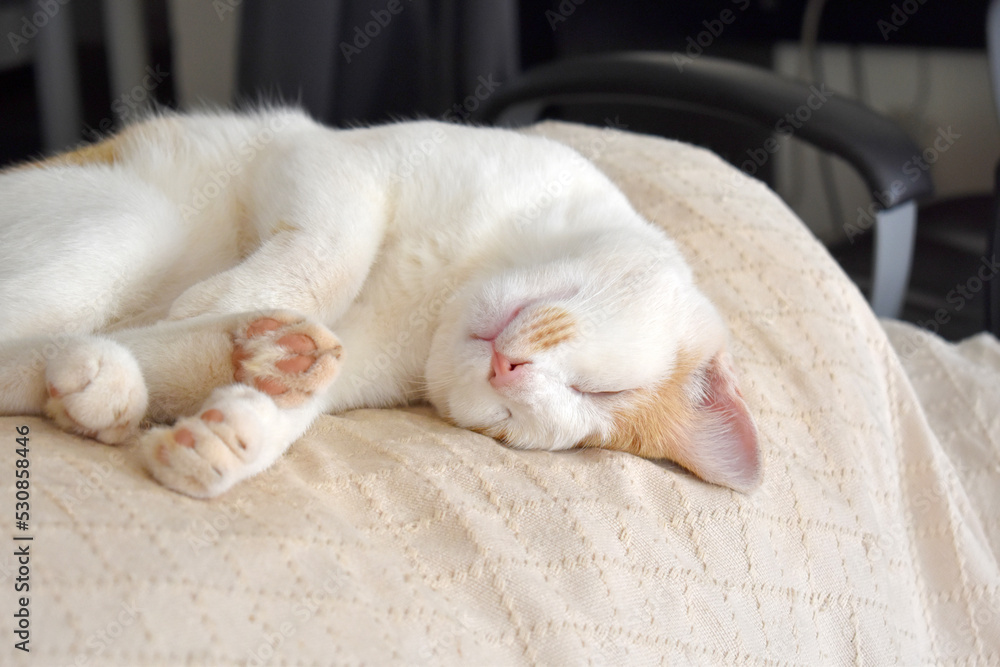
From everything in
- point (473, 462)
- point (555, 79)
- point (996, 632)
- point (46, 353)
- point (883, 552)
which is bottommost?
point (996, 632)

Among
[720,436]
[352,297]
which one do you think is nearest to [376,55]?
[352,297]

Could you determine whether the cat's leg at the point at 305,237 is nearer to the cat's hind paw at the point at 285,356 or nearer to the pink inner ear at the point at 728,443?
the cat's hind paw at the point at 285,356

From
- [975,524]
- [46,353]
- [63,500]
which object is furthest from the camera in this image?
[975,524]

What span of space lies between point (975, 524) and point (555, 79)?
3.87 ft

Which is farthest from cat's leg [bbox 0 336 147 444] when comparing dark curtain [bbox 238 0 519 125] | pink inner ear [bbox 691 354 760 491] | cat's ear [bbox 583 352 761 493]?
dark curtain [bbox 238 0 519 125]

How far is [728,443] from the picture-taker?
94cm

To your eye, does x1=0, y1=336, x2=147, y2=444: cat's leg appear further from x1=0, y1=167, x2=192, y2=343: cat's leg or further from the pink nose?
the pink nose

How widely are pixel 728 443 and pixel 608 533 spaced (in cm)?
21

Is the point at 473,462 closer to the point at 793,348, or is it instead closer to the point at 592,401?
the point at 592,401

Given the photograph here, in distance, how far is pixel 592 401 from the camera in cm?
102

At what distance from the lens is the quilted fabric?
0.61 m

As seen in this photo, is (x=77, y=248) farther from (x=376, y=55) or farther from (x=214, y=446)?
(x=376, y=55)

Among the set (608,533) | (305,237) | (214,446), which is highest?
(305,237)

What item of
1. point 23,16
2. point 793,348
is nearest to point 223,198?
point 793,348
